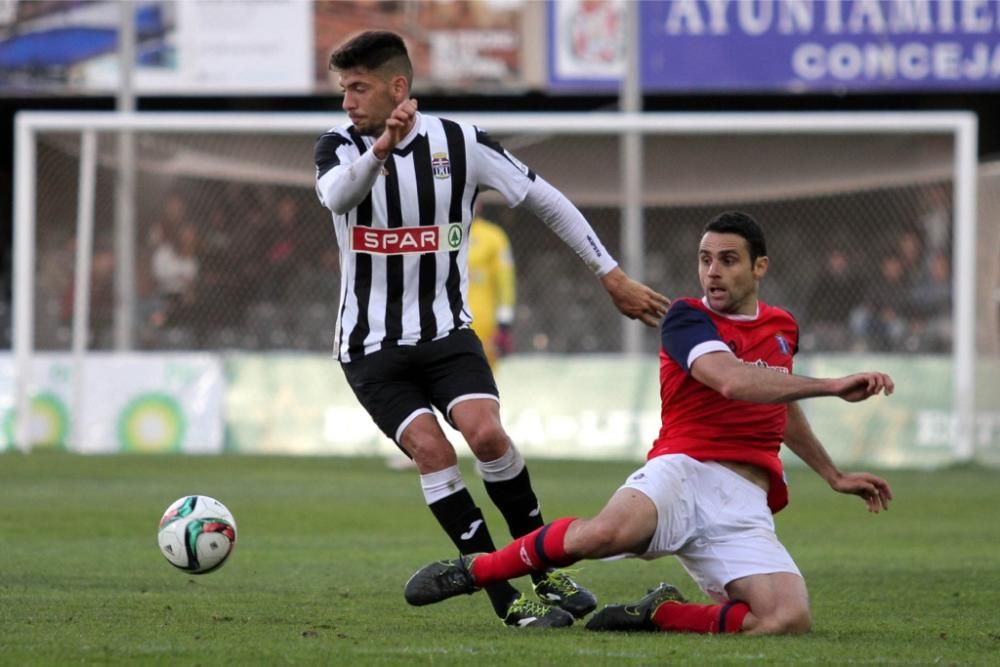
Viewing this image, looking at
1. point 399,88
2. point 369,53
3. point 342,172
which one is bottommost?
point 342,172

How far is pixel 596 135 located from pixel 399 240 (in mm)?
10913

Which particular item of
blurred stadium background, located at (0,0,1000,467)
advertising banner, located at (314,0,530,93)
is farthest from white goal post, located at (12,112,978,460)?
advertising banner, located at (314,0,530,93)

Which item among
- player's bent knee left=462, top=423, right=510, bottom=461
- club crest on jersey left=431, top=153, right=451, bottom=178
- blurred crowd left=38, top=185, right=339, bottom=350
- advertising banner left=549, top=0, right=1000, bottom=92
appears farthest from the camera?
advertising banner left=549, top=0, right=1000, bottom=92

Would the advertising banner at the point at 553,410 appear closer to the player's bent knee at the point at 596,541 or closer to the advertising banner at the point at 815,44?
the advertising banner at the point at 815,44

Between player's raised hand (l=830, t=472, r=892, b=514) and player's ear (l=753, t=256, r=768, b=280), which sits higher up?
player's ear (l=753, t=256, r=768, b=280)

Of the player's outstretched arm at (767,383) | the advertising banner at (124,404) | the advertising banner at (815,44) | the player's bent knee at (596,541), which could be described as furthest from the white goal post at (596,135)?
the player's bent knee at (596,541)

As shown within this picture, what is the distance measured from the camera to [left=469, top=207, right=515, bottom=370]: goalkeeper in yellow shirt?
14410 mm

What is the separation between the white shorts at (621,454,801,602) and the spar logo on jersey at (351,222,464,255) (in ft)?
3.87

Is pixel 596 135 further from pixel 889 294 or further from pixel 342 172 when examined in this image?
pixel 342 172

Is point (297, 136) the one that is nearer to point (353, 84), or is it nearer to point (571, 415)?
point (571, 415)

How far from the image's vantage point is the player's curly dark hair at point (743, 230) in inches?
235

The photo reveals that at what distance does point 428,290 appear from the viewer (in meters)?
6.39

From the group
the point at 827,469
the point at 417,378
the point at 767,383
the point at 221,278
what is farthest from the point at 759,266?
the point at 221,278

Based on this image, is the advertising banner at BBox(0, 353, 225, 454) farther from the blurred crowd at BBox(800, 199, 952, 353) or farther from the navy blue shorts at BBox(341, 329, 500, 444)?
the navy blue shorts at BBox(341, 329, 500, 444)
